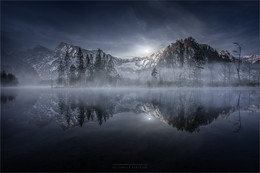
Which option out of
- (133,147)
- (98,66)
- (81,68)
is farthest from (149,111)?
(81,68)

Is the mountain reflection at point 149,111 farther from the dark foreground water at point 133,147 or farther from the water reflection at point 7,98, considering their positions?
the water reflection at point 7,98

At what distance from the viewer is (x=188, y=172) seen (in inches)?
176

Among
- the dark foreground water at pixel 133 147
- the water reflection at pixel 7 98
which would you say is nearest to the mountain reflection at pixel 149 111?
the dark foreground water at pixel 133 147

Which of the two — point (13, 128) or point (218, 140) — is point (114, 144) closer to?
point (218, 140)

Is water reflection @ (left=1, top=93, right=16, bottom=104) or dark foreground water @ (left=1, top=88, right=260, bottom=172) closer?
dark foreground water @ (left=1, top=88, right=260, bottom=172)

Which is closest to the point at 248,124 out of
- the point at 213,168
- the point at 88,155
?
the point at 213,168

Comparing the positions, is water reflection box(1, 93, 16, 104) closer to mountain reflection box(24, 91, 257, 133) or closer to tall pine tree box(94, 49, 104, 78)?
mountain reflection box(24, 91, 257, 133)

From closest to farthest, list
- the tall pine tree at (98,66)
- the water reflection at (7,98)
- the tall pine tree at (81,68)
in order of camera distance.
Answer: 1. the water reflection at (7,98)
2. the tall pine tree at (81,68)
3. the tall pine tree at (98,66)

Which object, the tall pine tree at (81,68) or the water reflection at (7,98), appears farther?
the tall pine tree at (81,68)

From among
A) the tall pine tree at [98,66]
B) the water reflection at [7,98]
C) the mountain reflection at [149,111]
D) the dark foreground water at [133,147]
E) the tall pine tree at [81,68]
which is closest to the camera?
the dark foreground water at [133,147]

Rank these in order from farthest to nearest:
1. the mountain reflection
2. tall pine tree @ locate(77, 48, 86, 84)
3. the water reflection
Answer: tall pine tree @ locate(77, 48, 86, 84)
the water reflection
the mountain reflection

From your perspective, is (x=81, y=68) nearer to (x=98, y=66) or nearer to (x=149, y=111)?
(x=98, y=66)

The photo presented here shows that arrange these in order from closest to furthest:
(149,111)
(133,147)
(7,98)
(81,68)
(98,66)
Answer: (133,147)
(149,111)
(7,98)
(81,68)
(98,66)

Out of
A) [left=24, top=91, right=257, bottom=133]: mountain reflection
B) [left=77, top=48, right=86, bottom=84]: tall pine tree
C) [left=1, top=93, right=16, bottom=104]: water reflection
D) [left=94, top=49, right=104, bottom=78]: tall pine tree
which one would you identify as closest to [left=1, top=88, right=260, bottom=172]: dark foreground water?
[left=24, top=91, right=257, bottom=133]: mountain reflection
